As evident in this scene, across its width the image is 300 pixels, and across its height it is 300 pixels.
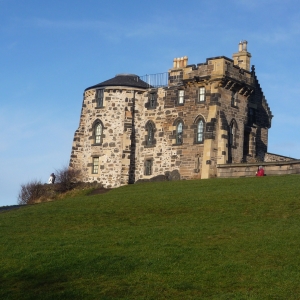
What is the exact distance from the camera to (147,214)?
27.4m

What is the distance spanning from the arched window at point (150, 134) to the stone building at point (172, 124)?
0.07 metres

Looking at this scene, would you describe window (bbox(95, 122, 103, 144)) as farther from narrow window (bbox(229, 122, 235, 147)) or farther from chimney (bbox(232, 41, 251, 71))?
chimney (bbox(232, 41, 251, 71))

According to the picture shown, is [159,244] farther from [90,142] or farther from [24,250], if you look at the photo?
[90,142]

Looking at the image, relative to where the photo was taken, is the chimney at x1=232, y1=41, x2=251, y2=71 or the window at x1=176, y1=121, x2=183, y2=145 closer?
the window at x1=176, y1=121, x2=183, y2=145

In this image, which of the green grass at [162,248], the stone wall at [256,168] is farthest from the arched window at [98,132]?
the green grass at [162,248]

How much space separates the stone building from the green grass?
11.0 metres

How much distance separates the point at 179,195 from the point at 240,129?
1414 cm

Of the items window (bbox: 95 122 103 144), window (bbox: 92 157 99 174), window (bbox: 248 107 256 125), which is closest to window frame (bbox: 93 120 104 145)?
window (bbox: 95 122 103 144)

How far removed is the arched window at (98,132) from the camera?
4612cm

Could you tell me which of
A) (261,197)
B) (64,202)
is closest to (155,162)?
(64,202)

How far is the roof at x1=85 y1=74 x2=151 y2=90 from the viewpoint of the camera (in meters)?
46.1

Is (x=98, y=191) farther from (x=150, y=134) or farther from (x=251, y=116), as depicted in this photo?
(x=251, y=116)

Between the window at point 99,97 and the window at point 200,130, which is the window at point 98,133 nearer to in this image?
the window at point 99,97

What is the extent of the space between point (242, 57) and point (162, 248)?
29.3 meters
